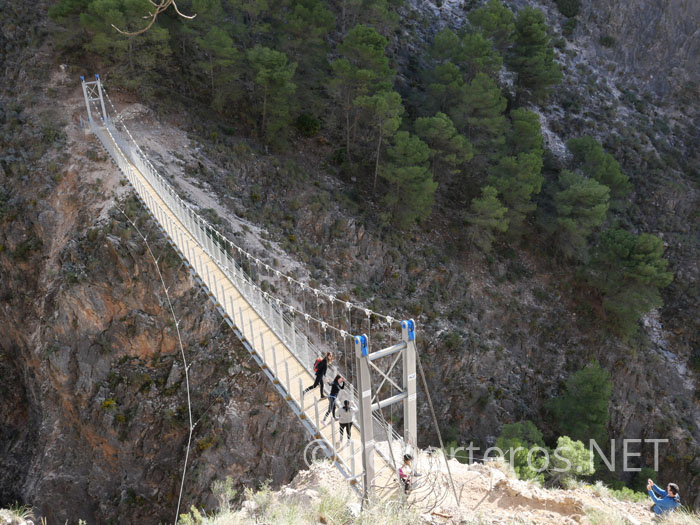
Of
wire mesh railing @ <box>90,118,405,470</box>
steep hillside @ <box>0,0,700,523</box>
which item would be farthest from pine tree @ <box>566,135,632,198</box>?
wire mesh railing @ <box>90,118,405,470</box>

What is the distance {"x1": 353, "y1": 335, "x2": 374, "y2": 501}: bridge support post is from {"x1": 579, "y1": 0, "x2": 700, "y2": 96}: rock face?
30.7m

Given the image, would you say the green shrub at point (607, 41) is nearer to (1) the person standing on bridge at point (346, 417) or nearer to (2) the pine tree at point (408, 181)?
(2) the pine tree at point (408, 181)

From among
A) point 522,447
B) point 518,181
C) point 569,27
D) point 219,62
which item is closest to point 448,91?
point 518,181

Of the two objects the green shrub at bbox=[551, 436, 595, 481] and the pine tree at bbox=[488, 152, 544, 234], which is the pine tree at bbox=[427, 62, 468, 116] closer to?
the pine tree at bbox=[488, 152, 544, 234]

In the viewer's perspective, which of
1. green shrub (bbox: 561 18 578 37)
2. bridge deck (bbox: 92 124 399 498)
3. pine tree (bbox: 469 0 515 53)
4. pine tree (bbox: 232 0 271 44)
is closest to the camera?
bridge deck (bbox: 92 124 399 498)

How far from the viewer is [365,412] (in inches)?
230

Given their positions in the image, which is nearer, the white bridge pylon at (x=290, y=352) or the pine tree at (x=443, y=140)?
the white bridge pylon at (x=290, y=352)

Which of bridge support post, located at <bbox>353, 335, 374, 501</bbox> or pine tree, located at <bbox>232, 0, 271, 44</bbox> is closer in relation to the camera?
bridge support post, located at <bbox>353, 335, 374, 501</bbox>

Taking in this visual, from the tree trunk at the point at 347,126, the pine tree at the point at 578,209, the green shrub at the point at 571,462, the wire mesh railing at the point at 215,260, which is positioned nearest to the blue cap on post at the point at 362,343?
the wire mesh railing at the point at 215,260

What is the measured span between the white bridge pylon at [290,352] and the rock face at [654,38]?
1054 inches

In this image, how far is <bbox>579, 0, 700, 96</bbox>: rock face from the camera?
29922mm

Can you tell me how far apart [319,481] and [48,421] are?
937 centimetres

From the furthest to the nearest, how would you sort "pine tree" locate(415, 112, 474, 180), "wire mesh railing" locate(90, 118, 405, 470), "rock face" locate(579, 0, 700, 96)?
1. "rock face" locate(579, 0, 700, 96)
2. "pine tree" locate(415, 112, 474, 180)
3. "wire mesh railing" locate(90, 118, 405, 470)

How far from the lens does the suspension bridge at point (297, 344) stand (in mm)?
5955
